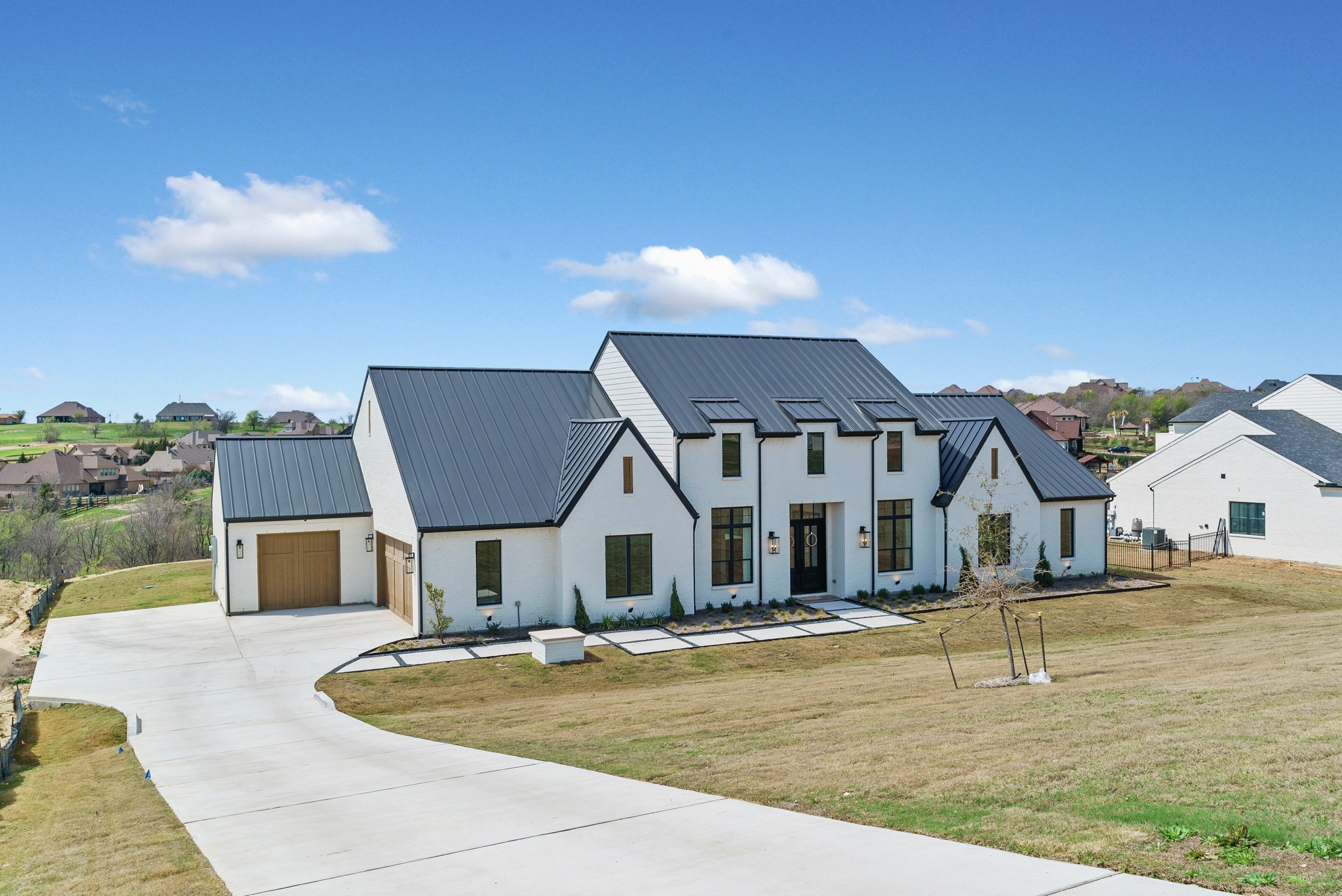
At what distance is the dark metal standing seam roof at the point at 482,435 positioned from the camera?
23.2m

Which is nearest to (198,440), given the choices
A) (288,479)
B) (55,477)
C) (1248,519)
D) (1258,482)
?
(55,477)

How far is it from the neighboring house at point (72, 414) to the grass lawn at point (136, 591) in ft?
546

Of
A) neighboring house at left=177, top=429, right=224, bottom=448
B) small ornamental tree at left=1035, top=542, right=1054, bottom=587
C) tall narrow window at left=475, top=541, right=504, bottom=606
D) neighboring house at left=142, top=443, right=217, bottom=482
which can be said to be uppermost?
neighboring house at left=177, top=429, right=224, bottom=448

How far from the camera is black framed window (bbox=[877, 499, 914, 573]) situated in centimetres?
2812

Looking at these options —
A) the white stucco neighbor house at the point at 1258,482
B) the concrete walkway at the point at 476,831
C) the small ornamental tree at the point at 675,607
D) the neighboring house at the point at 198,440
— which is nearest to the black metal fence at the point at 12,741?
the concrete walkway at the point at 476,831

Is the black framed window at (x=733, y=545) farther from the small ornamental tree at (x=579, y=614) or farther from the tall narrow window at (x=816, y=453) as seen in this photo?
the small ornamental tree at (x=579, y=614)

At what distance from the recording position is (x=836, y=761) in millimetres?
10742

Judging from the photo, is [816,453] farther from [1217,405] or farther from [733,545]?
[1217,405]

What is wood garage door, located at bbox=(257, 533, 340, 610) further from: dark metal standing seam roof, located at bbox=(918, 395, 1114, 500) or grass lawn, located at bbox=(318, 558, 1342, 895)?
dark metal standing seam roof, located at bbox=(918, 395, 1114, 500)

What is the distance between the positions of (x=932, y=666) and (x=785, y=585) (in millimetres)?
8289

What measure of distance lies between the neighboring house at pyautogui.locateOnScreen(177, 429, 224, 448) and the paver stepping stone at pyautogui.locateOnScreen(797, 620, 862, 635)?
353ft

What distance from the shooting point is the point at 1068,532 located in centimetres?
3139

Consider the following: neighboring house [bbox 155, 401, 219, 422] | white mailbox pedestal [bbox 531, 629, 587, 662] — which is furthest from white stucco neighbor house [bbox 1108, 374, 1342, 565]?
neighboring house [bbox 155, 401, 219, 422]

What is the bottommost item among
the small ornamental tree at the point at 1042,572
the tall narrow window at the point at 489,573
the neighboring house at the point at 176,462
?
Answer: the small ornamental tree at the point at 1042,572
